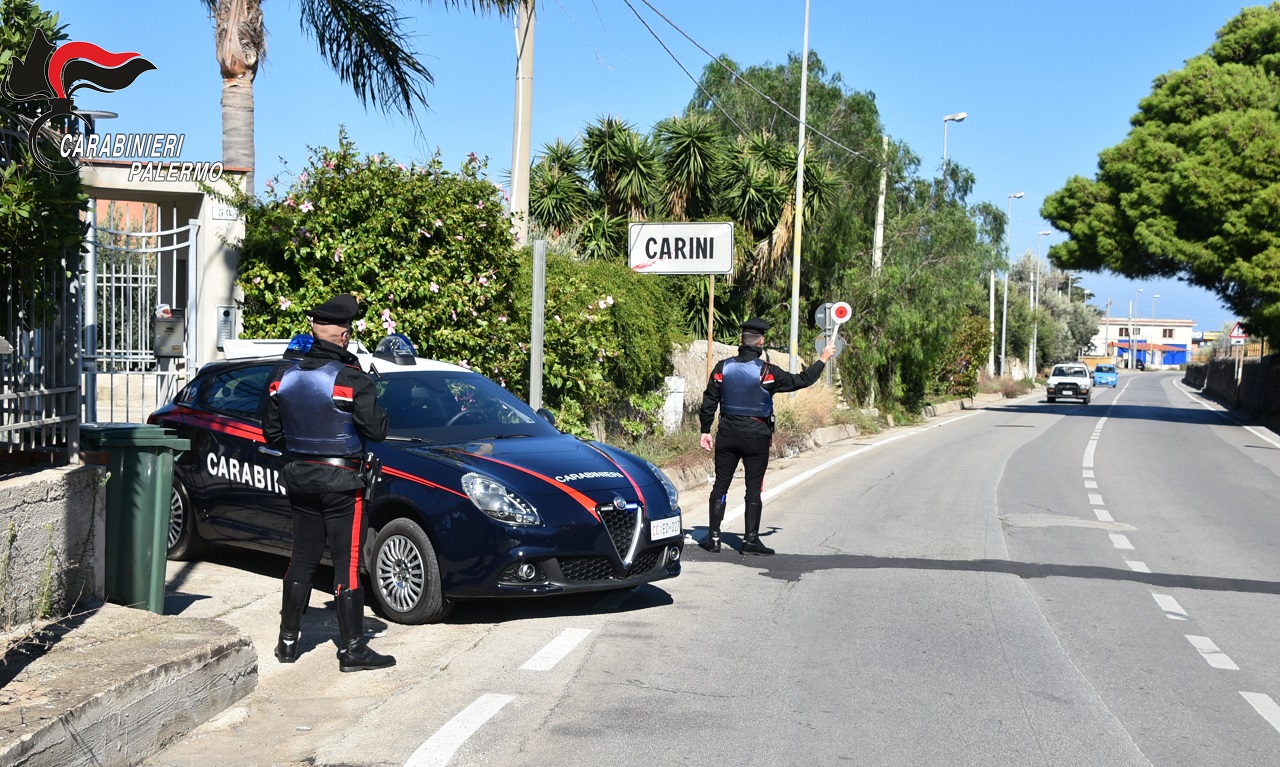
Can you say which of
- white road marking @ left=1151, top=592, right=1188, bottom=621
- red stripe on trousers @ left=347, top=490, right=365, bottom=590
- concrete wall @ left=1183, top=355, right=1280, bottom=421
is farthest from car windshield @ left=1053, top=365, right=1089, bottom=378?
A: red stripe on trousers @ left=347, top=490, right=365, bottom=590

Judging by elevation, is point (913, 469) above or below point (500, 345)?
below

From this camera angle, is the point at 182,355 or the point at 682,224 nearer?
the point at 182,355

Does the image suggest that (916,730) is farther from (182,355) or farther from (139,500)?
(182,355)

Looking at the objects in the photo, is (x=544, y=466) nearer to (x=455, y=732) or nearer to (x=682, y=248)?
(x=455, y=732)

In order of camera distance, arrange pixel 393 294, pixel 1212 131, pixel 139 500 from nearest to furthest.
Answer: pixel 139 500 < pixel 393 294 < pixel 1212 131

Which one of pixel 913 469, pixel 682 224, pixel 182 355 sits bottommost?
pixel 913 469

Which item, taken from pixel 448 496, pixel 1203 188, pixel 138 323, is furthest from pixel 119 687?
pixel 1203 188

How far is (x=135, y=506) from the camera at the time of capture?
6129mm

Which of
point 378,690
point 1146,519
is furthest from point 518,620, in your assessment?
point 1146,519

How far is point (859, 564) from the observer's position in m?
9.44

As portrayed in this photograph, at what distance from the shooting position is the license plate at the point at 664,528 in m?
7.18

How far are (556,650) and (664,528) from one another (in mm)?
1180

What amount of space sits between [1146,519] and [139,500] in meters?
10.5

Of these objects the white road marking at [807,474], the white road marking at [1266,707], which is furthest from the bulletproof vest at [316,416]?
the white road marking at [807,474]
